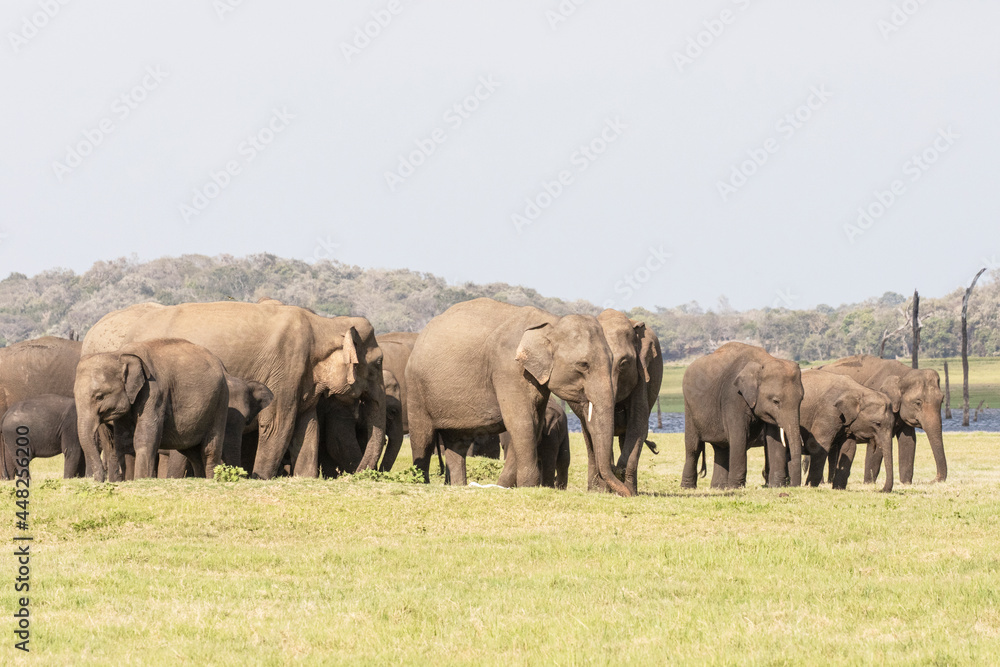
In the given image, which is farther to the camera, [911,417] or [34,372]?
[911,417]

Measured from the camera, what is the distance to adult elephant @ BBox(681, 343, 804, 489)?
21.4 m

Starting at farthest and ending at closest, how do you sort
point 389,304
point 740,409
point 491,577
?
point 389,304 → point 740,409 → point 491,577

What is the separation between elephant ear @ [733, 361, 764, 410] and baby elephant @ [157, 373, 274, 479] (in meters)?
8.57

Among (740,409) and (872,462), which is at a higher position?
(740,409)

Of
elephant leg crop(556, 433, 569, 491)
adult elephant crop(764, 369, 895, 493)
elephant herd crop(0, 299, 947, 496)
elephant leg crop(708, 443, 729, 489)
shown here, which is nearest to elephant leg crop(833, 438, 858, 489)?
adult elephant crop(764, 369, 895, 493)

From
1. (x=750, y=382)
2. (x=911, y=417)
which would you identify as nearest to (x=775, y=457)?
(x=750, y=382)

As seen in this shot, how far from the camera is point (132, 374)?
15.4m

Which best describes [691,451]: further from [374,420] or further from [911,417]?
[374,420]

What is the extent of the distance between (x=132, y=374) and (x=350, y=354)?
340cm

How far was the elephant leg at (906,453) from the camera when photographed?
25.1 m

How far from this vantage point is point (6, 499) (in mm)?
13461

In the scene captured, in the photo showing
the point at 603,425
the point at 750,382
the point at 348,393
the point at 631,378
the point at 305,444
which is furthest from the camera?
the point at 750,382

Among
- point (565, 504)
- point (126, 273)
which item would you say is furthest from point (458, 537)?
point (126, 273)

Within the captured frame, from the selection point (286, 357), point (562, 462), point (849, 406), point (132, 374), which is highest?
point (286, 357)
